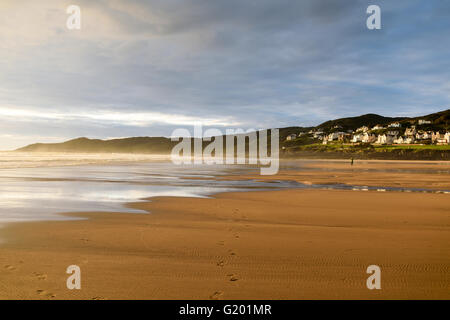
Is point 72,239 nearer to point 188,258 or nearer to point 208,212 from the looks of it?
point 188,258

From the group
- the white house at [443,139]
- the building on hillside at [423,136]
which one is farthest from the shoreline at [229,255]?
the building on hillside at [423,136]

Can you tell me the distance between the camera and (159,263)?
7.11 metres

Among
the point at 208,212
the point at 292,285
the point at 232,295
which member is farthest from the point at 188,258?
the point at 208,212

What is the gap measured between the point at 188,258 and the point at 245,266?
1385mm

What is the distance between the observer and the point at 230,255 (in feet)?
25.4

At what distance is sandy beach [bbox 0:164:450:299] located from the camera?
582cm

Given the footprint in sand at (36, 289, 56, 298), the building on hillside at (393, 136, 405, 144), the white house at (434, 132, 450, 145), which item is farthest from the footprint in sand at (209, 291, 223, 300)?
the building on hillside at (393, 136, 405, 144)

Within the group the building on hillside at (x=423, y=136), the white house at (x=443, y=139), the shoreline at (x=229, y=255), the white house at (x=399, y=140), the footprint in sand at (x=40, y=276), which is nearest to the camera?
the shoreline at (x=229, y=255)

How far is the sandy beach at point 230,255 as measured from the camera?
5.82m

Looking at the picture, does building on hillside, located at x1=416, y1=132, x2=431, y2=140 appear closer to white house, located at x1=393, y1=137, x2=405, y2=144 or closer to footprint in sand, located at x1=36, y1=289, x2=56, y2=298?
white house, located at x1=393, y1=137, x2=405, y2=144

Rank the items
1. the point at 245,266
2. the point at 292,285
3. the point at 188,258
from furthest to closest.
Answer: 1. the point at 188,258
2. the point at 245,266
3. the point at 292,285

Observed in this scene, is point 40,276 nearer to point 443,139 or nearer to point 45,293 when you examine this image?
point 45,293

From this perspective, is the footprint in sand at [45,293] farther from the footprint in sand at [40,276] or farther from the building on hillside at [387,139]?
the building on hillside at [387,139]

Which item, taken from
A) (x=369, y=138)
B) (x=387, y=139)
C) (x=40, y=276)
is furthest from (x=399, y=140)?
(x=40, y=276)
